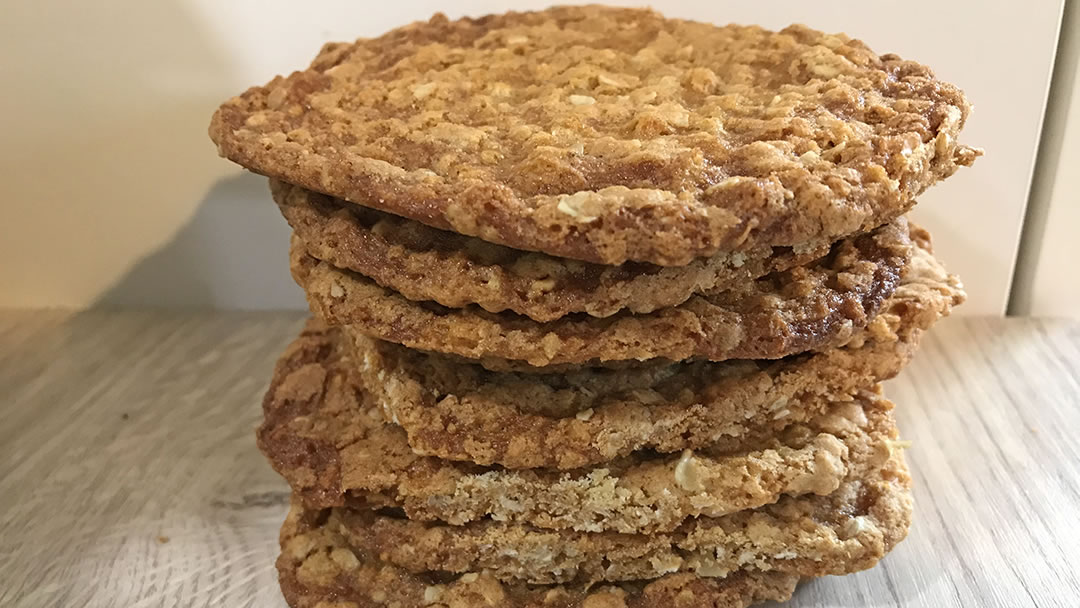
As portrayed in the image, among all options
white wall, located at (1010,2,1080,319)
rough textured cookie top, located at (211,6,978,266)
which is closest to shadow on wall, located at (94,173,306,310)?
rough textured cookie top, located at (211,6,978,266)

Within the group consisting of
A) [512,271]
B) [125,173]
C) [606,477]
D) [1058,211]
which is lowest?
[1058,211]

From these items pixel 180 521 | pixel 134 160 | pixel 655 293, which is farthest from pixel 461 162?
pixel 134 160

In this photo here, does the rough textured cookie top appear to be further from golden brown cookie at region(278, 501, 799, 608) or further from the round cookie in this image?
golden brown cookie at region(278, 501, 799, 608)

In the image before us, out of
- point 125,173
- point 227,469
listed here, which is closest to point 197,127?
point 125,173

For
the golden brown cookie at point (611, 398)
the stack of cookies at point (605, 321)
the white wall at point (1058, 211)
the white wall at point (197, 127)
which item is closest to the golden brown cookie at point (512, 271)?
the stack of cookies at point (605, 321)

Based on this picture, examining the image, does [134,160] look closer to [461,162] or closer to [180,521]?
[180,521]

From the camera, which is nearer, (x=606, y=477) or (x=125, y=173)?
(x=606, y=477)

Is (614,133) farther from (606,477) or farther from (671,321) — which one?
(606,477)
